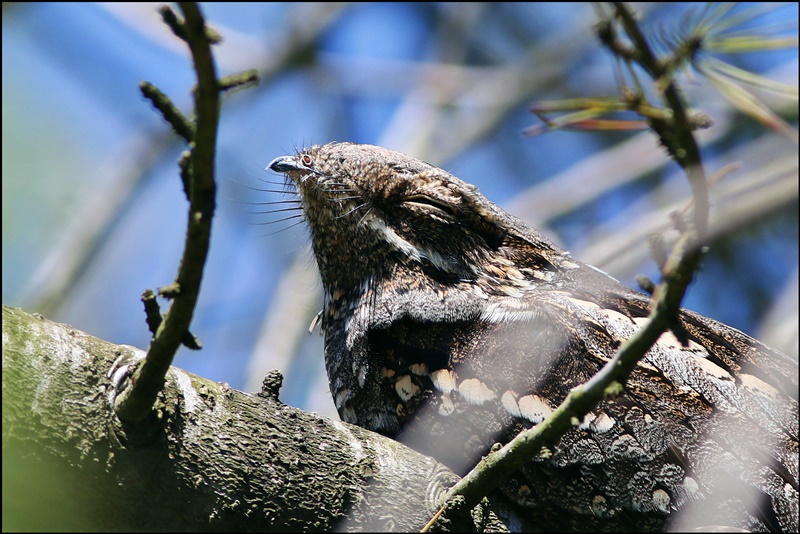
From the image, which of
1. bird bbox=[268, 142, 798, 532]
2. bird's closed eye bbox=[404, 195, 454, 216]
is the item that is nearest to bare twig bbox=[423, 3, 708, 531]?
bird bbox=[268, 142, 798, 532]

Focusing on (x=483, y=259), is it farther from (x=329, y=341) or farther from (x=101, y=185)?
(x=101, y=185)

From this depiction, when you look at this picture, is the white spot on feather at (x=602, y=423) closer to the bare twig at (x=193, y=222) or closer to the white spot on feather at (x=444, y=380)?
the white spot on feather at (x=444, y=380)

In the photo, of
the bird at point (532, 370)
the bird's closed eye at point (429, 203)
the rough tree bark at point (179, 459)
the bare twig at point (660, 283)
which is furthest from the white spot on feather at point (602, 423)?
the bird's closed eye at point (429, 203)

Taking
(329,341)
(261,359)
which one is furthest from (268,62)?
(329,341)

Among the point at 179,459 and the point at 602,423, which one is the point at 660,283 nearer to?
the point at 602,423

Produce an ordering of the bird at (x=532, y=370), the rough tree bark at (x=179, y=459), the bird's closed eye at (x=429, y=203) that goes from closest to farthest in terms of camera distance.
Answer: the rough tree bark at (x=179, y=459), the bird at (x=532, y=370), the bird's closed eye at (x=429, y=203)
